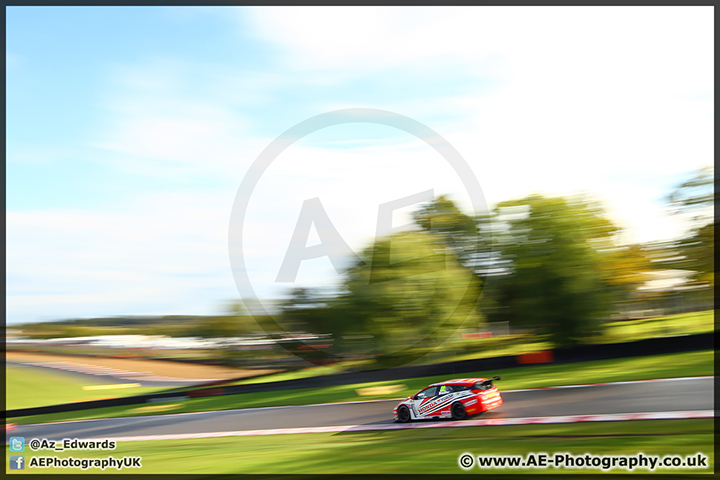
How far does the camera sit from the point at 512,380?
9875 mm

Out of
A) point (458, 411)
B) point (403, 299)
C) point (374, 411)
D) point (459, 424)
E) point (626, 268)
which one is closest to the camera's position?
point (459, 424)

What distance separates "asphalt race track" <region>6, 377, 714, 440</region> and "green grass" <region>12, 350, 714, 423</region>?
0.38m

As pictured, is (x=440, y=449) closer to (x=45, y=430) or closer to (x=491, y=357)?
(x=491, y=357)

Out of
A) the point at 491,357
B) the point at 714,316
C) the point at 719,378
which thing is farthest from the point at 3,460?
the point at 714,316

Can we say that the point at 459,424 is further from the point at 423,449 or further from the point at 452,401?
the point at 423,449

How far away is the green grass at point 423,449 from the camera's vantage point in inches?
233

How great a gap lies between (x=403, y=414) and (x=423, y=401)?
50 cm

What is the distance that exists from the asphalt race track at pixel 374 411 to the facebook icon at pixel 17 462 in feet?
7.76

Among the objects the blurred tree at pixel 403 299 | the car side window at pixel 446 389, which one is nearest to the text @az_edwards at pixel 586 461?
the car side window at pixel 446 389

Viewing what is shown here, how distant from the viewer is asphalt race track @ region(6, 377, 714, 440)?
25.4 feet

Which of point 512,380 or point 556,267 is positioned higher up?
point 556,267

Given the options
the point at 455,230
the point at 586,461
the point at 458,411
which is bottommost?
the point at 458,411

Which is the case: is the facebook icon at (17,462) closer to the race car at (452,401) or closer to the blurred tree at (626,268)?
the race car at (452,401)

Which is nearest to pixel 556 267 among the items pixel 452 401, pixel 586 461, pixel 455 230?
pixel 455 230
